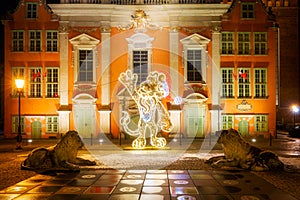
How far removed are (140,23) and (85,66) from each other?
19.7 feet

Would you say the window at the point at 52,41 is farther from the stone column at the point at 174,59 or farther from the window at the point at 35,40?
the stone column at the point at 174,59

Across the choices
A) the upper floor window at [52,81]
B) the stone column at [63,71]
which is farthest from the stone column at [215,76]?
the upper floor window at [52,81]

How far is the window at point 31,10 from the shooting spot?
3275 cm

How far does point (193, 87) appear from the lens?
32.1 m

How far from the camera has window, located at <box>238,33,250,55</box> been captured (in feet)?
108

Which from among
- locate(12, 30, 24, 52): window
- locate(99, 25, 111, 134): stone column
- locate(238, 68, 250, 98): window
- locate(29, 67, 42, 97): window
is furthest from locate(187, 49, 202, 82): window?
locate(12, 30, 24, 52): window

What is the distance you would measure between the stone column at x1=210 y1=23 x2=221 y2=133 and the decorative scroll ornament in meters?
5.02

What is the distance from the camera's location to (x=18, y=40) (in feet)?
107

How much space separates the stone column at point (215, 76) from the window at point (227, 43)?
65cm

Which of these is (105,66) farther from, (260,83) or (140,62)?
(260,83)

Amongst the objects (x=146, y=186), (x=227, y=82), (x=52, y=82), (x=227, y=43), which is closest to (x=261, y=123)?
(x=227, y=82)

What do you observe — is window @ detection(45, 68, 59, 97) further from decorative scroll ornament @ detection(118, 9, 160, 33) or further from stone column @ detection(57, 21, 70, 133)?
decorative scroll ornament @ detection(118, 9, 160, 33)

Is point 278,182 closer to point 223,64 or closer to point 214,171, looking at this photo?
point 214,171

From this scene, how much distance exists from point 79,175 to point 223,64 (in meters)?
21.9
